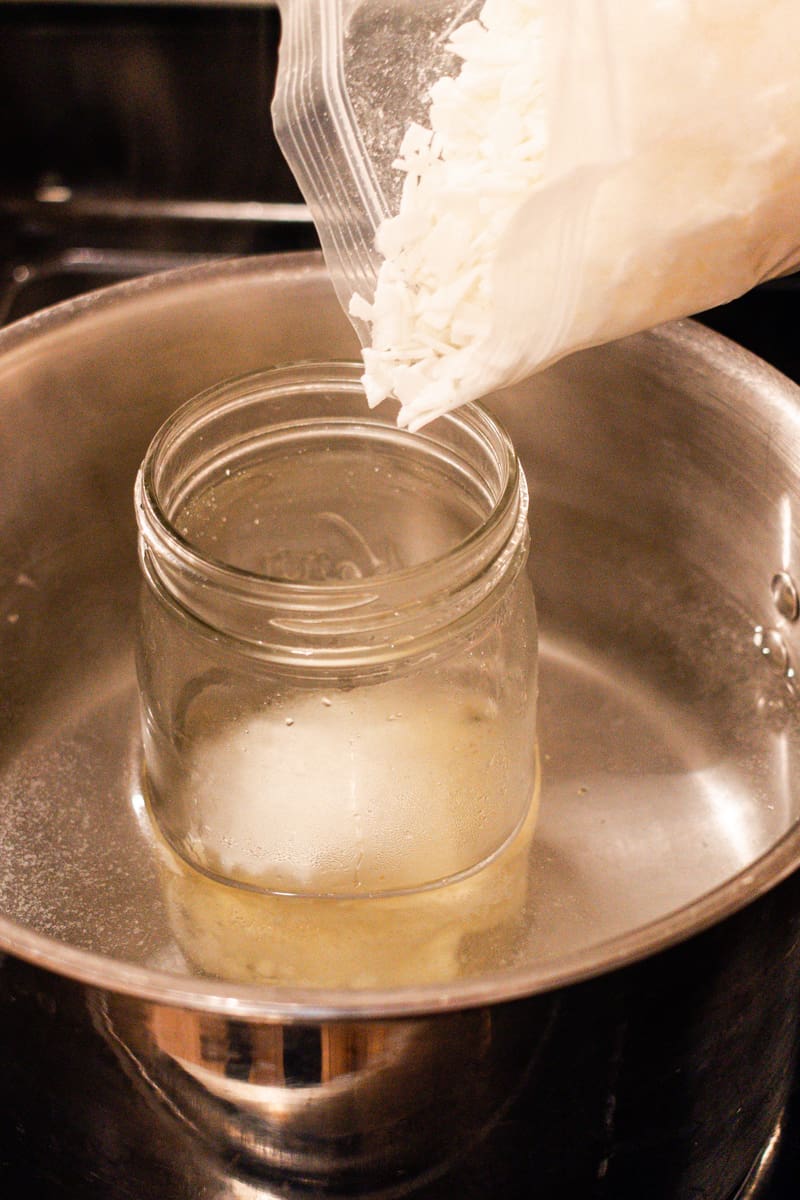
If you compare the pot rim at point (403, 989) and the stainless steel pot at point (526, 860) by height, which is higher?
the pot rim at point (403, 989)

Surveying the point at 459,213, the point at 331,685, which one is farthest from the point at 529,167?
the point at 331,685

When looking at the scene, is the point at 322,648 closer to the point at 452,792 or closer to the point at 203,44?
the point at 452,792

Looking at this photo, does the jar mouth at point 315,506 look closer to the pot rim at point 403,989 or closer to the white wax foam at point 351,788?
the white wax foam at point 351,788

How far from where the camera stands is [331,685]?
0.49 m

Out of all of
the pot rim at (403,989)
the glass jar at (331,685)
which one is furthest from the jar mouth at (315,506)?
the pot rim at (403,989)

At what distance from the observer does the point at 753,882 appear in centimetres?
36

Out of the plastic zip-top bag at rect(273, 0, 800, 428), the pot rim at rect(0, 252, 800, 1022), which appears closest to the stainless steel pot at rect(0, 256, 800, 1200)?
the pot rim at rect(0, 252, 800, 1022)

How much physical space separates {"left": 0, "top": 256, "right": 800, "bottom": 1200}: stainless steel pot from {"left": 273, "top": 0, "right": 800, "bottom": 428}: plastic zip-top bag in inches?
5.2

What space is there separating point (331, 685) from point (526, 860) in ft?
0.44

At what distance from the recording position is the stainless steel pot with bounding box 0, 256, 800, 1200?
348 millimetres

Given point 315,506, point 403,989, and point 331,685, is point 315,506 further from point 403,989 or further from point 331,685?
point 403,989

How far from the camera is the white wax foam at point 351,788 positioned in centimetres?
50

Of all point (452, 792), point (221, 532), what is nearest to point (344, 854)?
point (452, 792)

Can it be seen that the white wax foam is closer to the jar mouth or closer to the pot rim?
the jar mouth
